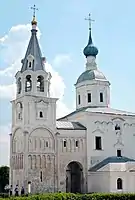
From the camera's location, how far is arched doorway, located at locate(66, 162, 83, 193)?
34.1 meters

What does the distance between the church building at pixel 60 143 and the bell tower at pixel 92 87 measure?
56.0 inches

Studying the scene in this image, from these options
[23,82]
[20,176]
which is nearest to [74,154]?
[20,176]

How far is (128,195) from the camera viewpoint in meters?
25.5

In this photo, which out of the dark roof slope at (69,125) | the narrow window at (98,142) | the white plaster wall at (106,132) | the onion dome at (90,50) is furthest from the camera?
the onion dome at (90,50)

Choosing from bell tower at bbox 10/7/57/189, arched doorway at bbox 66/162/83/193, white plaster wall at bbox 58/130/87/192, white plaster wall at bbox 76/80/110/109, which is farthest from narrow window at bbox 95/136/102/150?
bell tower at bbox 10/7/57/189

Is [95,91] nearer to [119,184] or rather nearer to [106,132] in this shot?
[106,132]

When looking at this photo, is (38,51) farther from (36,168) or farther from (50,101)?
(36,168)

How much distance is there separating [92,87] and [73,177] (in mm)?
8777

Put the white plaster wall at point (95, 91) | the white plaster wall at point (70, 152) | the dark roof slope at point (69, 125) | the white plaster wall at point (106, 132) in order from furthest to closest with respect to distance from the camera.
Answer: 1. the white plaster wall at point (95, 91)
2. the white plaster wall at point (106, 132)
3. the dark roof slope at point (69, 125)
4. the white plaster wall at point (70, 152)

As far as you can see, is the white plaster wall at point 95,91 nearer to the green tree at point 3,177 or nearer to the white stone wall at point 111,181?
the white stone wall at point 111,181

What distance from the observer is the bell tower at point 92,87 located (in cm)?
3712

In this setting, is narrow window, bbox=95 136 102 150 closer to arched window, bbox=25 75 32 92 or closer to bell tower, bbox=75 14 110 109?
bell tower, bbox=75 14 110 109

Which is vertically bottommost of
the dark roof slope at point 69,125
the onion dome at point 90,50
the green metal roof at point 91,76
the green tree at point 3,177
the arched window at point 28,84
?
the green tree at point 3,177

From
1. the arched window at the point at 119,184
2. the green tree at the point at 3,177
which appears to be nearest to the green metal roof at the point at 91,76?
the arched window at the point at 119,184
